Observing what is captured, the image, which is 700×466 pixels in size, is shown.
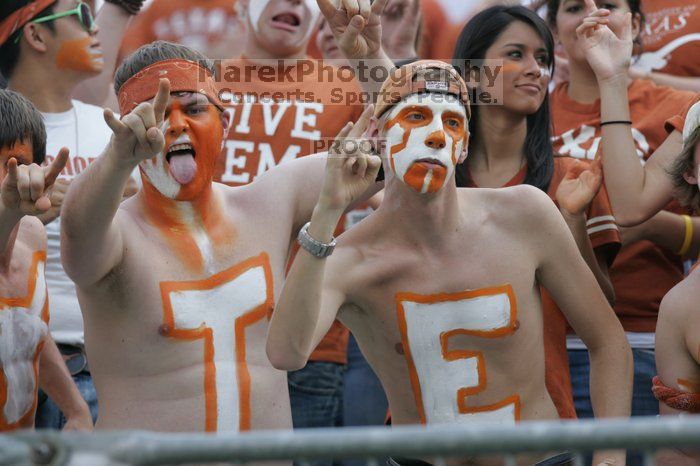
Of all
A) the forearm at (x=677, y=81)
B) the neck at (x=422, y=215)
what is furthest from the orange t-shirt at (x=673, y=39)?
the neck at (x=422, y=215)

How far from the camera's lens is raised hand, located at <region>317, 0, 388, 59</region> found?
4191 millimetres

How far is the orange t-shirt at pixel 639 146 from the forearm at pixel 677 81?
15 cm

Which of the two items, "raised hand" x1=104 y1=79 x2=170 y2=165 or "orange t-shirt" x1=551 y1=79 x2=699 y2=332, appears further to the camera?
"orange t-shirt" x1=551 y1=79 x2=699 y2=332

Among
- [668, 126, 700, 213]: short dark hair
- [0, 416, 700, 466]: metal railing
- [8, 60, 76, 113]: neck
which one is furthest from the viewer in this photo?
[8, 60, 76, 113]: neck

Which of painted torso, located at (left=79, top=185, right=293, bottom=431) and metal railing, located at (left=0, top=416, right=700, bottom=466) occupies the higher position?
metal railing, located at (left=0, top=416, right=700, bottom=466)

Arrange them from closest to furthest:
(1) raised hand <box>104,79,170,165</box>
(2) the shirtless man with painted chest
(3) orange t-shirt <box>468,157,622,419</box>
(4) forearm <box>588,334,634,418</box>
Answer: (1) raised hand <box>104,79,170,165</box>
(2) the shirtless man with painted chest
(4) forearm <box>588,334,634,418</box>
(3) orange t-shirt <box>468,157,622,419</box>

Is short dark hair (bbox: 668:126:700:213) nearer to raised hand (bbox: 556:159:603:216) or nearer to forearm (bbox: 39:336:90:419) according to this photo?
raised hand (bbox: 556:159:603:216)

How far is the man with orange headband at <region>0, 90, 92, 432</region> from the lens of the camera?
150 inches

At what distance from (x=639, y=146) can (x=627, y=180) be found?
396 mm

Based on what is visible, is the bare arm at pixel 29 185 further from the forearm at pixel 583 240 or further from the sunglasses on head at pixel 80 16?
the sunglasses on head at pixel 80 16

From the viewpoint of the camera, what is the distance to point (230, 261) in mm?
3672

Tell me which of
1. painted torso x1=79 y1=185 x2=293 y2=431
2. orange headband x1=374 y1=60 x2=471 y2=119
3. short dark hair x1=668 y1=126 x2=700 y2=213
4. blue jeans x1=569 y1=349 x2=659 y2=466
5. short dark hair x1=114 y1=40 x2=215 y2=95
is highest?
short dark hair x1=114 y1=40 x2=215 y2=95

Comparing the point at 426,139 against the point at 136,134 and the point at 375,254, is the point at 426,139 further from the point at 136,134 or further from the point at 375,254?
the point at 136,134

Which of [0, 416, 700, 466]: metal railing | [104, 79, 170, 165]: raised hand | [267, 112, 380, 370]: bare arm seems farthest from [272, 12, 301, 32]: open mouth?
[0, 416, 700, 466]: metal railing
